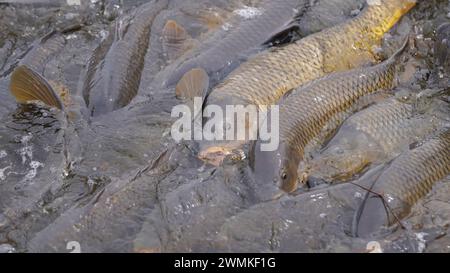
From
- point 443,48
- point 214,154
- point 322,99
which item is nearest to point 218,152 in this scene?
point 214,154

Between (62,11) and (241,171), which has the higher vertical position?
(62,11)

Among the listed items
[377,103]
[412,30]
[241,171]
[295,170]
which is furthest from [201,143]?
[412,30]

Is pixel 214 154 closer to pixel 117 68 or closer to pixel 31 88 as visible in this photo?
pixel 117 68

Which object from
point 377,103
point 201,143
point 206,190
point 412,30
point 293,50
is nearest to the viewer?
point 206,190

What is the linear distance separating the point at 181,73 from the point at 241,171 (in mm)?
873

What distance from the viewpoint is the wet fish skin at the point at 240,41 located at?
3.87 metres

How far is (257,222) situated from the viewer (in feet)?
9.77

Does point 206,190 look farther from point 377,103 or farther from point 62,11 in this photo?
point 62,11

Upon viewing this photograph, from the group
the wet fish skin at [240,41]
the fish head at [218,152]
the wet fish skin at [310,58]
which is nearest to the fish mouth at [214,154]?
the fish head at [218,152]

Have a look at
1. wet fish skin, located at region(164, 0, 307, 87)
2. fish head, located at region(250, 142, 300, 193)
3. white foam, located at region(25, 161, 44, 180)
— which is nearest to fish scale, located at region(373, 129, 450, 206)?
fish head, located at region(250, 142, 300, 193)

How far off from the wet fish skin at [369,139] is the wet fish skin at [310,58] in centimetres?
49

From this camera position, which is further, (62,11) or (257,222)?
(62,11)

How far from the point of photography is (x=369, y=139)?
346 centimetres

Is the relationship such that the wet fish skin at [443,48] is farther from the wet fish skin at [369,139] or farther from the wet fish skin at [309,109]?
the wet fish skin at [369,139]
